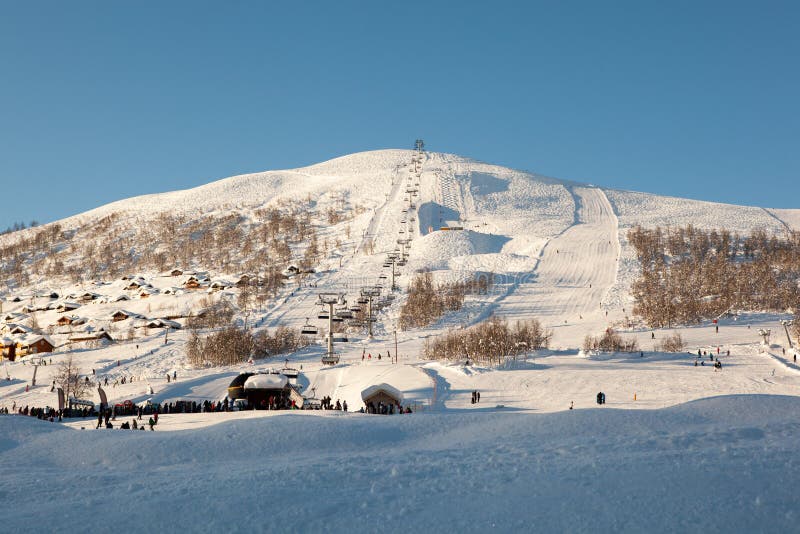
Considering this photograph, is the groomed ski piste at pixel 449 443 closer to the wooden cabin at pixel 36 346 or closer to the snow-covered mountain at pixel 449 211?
the wooden cabin at pixel 36 346

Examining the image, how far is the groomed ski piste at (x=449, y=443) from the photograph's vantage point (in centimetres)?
938

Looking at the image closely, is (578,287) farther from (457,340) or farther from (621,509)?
(621,509)

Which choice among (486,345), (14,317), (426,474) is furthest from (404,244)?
(426,474)

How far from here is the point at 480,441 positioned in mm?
13945

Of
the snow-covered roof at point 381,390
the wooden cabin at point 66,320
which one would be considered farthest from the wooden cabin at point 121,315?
the snow-covered roof at point 381,390

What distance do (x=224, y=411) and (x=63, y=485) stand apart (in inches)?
591

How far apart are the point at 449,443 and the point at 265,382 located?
16728 millimetres

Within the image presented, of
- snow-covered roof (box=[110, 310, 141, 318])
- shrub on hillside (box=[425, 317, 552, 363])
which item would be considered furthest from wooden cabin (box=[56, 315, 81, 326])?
shrub on hillside (box=[425, 317, 552, 363])

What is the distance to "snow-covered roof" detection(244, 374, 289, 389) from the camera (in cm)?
2920

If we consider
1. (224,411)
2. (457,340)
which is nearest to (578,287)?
(457,340)

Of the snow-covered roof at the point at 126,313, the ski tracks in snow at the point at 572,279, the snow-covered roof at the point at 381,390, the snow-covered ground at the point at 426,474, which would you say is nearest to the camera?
the snow-covered ground at the point at 426,474

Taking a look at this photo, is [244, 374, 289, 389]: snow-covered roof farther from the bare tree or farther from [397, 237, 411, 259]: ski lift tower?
[397, 237, 411, 259]: ski lift tower

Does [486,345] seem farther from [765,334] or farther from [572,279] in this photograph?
[572,279]

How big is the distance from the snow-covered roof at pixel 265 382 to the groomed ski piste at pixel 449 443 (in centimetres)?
304
